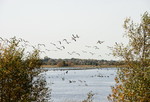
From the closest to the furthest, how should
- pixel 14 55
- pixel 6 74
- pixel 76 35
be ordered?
pixel 6 74, pixel 14 55, pixel 76 35

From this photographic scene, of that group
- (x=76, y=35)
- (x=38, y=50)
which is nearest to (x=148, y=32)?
(x=76, y=35)

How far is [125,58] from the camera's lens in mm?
32094

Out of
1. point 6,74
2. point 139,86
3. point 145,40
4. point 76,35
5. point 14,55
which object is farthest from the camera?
point 145,40

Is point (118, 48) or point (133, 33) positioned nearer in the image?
point (118, 48)

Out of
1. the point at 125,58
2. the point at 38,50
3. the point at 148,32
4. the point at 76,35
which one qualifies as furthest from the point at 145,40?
the point at 38,50

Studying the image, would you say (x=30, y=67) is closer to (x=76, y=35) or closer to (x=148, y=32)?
(x=76, y=35)

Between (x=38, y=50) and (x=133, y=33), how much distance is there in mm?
12475

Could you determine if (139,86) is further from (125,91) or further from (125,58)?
(125,58)

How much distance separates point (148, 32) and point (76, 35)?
9.35 meters

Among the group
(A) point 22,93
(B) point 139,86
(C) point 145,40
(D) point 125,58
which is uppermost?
(C) point 145,40

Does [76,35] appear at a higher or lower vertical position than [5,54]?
higher

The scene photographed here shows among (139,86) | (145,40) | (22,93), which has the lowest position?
(22,93)

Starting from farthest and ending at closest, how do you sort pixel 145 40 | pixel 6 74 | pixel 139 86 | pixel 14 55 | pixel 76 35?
pixel 145 40, pixel 76 35, pixel 14 55, pixel 6 74, pixel 139 86

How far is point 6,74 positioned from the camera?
1035 inches
